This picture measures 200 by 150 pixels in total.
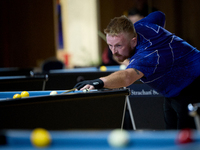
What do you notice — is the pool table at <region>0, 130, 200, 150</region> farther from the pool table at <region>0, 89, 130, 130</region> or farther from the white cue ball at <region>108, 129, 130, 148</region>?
the pool table at <region>0, 89, 130, 130</region>

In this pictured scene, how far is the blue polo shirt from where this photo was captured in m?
1.92

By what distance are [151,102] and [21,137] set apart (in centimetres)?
206

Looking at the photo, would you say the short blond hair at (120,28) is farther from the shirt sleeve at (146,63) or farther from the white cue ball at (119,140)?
the white cue ball at (119,140)

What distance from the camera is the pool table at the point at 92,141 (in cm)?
94

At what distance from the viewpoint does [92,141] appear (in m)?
0.97

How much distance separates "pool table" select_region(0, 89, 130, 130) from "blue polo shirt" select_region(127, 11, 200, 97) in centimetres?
24

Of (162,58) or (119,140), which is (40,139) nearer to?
(119,140)

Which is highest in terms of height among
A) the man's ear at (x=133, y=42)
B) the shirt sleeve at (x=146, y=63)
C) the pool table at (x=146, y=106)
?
the man's ear at (x=133, y=42)

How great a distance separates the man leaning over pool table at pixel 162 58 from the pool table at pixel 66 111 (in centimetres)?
12

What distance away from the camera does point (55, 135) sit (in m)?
1.00

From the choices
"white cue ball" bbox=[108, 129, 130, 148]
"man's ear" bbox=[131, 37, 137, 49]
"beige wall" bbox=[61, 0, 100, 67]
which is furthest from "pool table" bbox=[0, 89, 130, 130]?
"beige wall" bbox=[61, 0, 100, 67]

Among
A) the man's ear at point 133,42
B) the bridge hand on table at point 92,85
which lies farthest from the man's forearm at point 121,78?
the man's ear at point 133,42

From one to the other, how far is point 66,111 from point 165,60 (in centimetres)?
74

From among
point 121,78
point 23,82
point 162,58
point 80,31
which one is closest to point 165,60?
point 162,58
